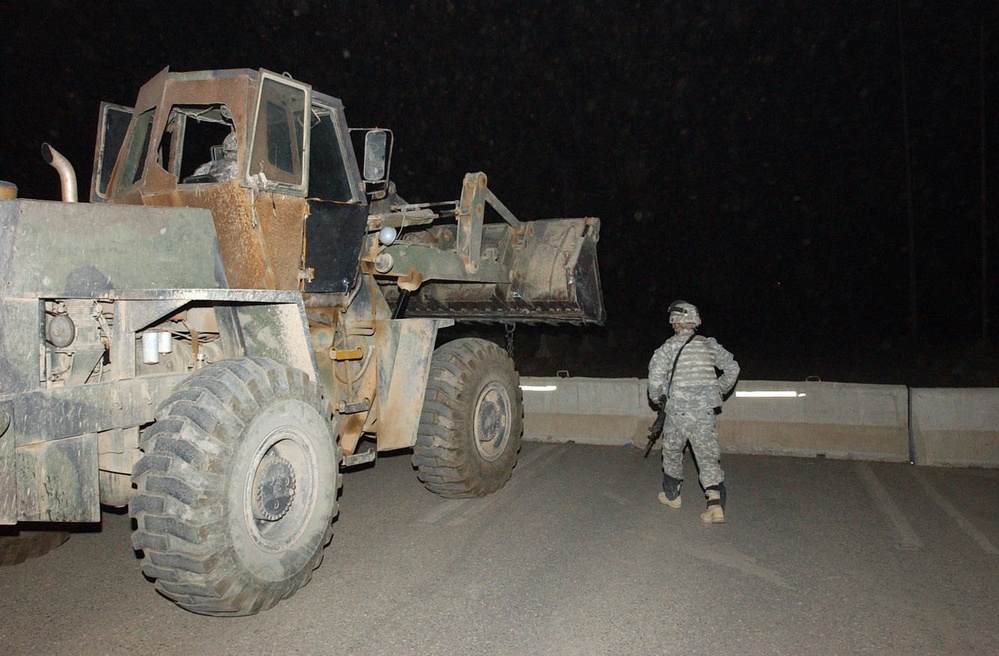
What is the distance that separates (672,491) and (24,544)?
5267mm

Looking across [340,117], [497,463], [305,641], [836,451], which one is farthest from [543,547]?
[836,451]

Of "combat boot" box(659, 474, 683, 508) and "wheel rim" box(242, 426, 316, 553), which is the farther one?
"combat boot" box(659, 474, 683, 508)

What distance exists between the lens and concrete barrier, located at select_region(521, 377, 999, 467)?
763 centimetres

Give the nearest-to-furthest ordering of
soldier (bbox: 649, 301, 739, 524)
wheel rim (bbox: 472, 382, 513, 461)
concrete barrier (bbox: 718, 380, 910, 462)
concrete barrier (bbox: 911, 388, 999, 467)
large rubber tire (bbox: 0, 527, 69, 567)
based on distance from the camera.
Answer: large rubber tire (bbox: 0, 527, 69, 567)
soldier (bbox: 649, 301, 739, 524)
wheel rim (bbox: 472, 382, 513, 461)
concrete barrier (bbox: 911, 388, 999, 467)
concrete barrier (bbox: 718, 380, 910, 462)

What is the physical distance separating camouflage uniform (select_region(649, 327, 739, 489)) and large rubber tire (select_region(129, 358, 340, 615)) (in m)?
3.29

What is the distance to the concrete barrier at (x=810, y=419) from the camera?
7.63 m

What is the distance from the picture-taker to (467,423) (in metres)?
6.46

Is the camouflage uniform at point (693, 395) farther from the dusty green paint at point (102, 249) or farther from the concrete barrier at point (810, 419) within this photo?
the dusty green paint at point (102, 249)

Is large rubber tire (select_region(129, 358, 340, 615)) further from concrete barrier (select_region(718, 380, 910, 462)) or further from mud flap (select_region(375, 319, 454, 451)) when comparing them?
concrete barrier (select_region(718, 380, 910, 462))

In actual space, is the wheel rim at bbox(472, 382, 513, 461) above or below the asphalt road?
above

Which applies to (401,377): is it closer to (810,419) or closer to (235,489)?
(235,489)

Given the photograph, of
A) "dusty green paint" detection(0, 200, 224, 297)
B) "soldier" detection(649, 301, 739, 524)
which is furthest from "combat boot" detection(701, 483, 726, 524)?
"dusty green paint" detection(0, 200, 224, 297)

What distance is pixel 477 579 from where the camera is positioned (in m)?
4.80

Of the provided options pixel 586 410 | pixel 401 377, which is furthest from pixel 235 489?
pixel 586 410
